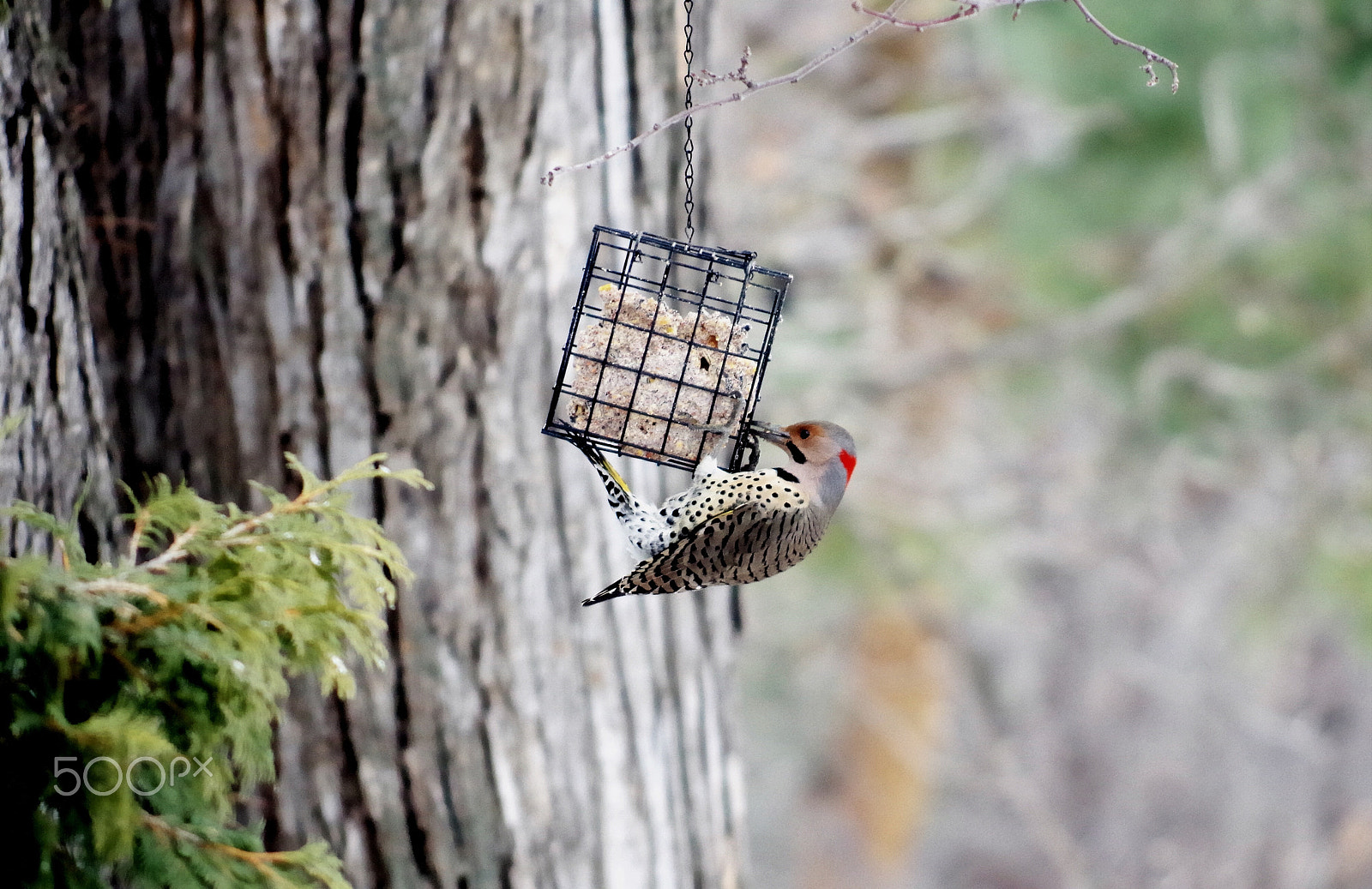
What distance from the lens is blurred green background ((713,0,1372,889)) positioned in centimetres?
546

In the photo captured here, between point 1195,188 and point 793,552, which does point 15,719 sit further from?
point 1195,188

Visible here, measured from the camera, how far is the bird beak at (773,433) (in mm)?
1985

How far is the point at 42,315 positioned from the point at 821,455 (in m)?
1.23

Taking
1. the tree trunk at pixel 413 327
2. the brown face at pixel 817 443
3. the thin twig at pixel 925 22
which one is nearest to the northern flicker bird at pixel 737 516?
the brown face at pixel 817 443

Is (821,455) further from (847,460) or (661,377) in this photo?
(661,377)

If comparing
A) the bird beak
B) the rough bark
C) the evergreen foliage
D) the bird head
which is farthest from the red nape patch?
the rough bark

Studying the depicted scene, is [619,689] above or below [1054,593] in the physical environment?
above

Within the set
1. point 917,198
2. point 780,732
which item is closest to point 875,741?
point 780,732

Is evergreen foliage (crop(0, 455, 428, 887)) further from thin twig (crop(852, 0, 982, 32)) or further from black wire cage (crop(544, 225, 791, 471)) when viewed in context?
thin twig (crop(852, 0, 982, 32))

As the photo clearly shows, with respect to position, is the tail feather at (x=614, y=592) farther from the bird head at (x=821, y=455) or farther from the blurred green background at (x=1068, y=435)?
the blurred green background at (x=1068, y=435)

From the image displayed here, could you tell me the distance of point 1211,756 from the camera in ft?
34.8

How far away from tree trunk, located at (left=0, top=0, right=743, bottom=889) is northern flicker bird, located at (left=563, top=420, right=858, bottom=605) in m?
0.18

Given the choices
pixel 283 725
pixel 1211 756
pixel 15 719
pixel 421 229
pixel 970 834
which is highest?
pixel 421 229

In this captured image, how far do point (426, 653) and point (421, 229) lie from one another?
0.72 m
